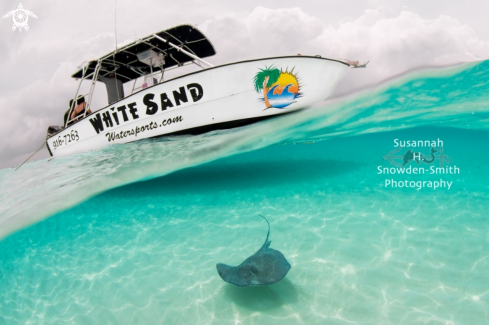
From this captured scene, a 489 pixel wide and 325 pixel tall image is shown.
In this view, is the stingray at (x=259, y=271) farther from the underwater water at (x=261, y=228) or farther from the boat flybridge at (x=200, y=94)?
the boat flybridge at (x=200, y=94)

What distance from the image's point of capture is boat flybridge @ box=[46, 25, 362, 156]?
26.4ft

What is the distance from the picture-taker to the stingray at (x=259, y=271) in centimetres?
356

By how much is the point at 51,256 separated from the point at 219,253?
5063mm

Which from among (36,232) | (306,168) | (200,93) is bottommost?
(306,168)

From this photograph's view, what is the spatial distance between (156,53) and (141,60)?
26.8 inches

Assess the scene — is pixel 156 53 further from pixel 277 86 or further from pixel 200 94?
pixel 277 86

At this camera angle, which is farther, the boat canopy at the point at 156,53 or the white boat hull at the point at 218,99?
the boat canopy at the point at 156,53

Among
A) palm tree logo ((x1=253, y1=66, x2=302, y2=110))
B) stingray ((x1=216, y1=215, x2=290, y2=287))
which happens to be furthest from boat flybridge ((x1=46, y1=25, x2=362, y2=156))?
stingray ((x1=216, y1=215, x2=290, y2=287))

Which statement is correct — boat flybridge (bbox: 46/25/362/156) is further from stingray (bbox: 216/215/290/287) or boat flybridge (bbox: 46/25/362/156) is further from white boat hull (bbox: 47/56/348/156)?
stingray (bbox: 216/215/290/287)

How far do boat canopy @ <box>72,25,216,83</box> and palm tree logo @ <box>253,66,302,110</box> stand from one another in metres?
2.37

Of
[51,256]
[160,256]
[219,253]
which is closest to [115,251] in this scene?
[160,256]

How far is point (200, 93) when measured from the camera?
842 centimetres

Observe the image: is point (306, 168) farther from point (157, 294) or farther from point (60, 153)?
point (60, 153)

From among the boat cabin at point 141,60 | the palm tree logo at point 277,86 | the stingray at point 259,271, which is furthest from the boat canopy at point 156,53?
the stingray at point 259,271
